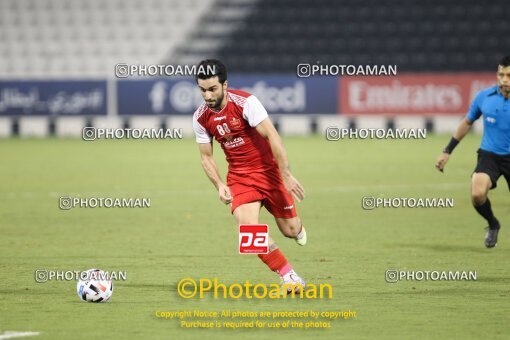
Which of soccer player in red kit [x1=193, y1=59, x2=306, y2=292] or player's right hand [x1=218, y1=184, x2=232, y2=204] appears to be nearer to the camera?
soccer player in red kit [x1=193, y1=59, x2=306, y2=292]

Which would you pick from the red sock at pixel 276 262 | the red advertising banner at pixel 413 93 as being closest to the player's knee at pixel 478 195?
the red sock at pixel 276 262

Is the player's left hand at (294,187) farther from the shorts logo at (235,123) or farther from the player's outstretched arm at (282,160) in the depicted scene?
the shorts logo at (235,123)

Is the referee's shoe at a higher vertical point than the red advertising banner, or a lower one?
lower

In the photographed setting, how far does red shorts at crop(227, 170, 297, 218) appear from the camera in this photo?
345 inches

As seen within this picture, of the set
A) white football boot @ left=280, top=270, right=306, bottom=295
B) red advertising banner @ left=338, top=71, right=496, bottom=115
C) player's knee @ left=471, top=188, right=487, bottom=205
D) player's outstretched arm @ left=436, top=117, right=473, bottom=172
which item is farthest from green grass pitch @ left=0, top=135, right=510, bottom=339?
red advertising banner @ left=338, top=71, right=496, bottom=115

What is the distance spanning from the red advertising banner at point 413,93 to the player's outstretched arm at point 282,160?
21844 mm

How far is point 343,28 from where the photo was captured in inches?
1398

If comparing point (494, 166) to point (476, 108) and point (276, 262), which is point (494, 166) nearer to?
point (476, 108)

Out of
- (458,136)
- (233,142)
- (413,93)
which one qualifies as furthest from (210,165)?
(413,93)

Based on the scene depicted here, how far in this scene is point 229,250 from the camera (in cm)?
1151

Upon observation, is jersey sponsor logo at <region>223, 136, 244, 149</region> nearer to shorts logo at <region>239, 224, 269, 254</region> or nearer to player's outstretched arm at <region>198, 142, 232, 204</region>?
player's outstretched arm at <region>198, 142, 232, 204</region>

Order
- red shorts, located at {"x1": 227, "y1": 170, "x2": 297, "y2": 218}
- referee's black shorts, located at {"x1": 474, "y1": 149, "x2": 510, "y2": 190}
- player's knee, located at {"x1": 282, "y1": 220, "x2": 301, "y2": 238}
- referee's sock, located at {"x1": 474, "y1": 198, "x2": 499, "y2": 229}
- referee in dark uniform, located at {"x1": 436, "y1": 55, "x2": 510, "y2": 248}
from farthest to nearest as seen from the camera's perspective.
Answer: referee's sock, located at {"x1": 474, "y1": 198, "x2": 499, "y2": 229}, referee's black shorts, located at {"x1": 474, "y1": 149, "x2": 510, "y2": 190}, referee in dark uniform, located at {"x1": 436, "y1": 55, "x2": 510, "y2": 248}, player's knee, located at {"x1": 282, "y1": 220, "x2": 301, "y2": 238}, red shorts, located at {"x1": 227, "y1": 170, "x2": 297, "y2": 218}

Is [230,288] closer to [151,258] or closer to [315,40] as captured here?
[151,258]

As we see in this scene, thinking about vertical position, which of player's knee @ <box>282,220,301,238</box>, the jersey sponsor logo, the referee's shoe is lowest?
the referee's shoe
